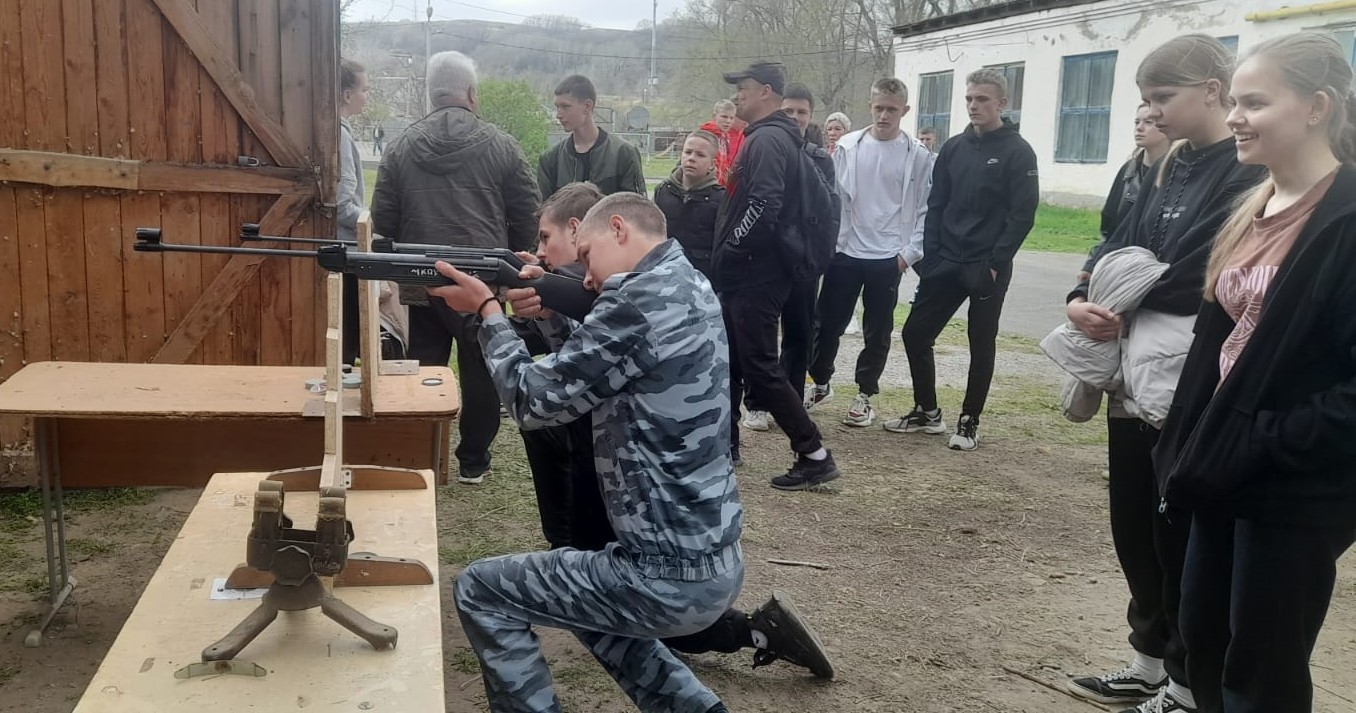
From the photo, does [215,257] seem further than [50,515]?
Yes

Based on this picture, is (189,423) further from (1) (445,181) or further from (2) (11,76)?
(2) (11,76)

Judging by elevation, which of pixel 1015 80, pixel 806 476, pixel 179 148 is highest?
pixel 1015 80

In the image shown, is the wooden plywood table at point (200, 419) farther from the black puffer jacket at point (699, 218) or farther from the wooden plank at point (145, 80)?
the black puffer jacket at point (699, 218)

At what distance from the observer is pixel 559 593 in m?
2.74

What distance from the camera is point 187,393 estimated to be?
367 centimetres

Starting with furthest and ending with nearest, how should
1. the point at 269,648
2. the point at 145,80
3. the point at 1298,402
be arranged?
the point at 145,80
the point at 1298,402
the point at 269,648

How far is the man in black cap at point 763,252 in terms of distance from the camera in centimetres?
562

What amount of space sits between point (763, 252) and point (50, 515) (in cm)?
342

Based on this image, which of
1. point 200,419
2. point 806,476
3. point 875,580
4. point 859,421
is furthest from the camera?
point 859,421

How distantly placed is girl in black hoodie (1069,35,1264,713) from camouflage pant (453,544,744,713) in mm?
1427

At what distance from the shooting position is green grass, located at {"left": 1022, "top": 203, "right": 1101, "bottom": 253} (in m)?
18.2

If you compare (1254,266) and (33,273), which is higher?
(1254,266)

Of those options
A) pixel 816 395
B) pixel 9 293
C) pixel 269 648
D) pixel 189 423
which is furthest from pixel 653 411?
pixel 816 395

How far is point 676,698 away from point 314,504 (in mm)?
1141
